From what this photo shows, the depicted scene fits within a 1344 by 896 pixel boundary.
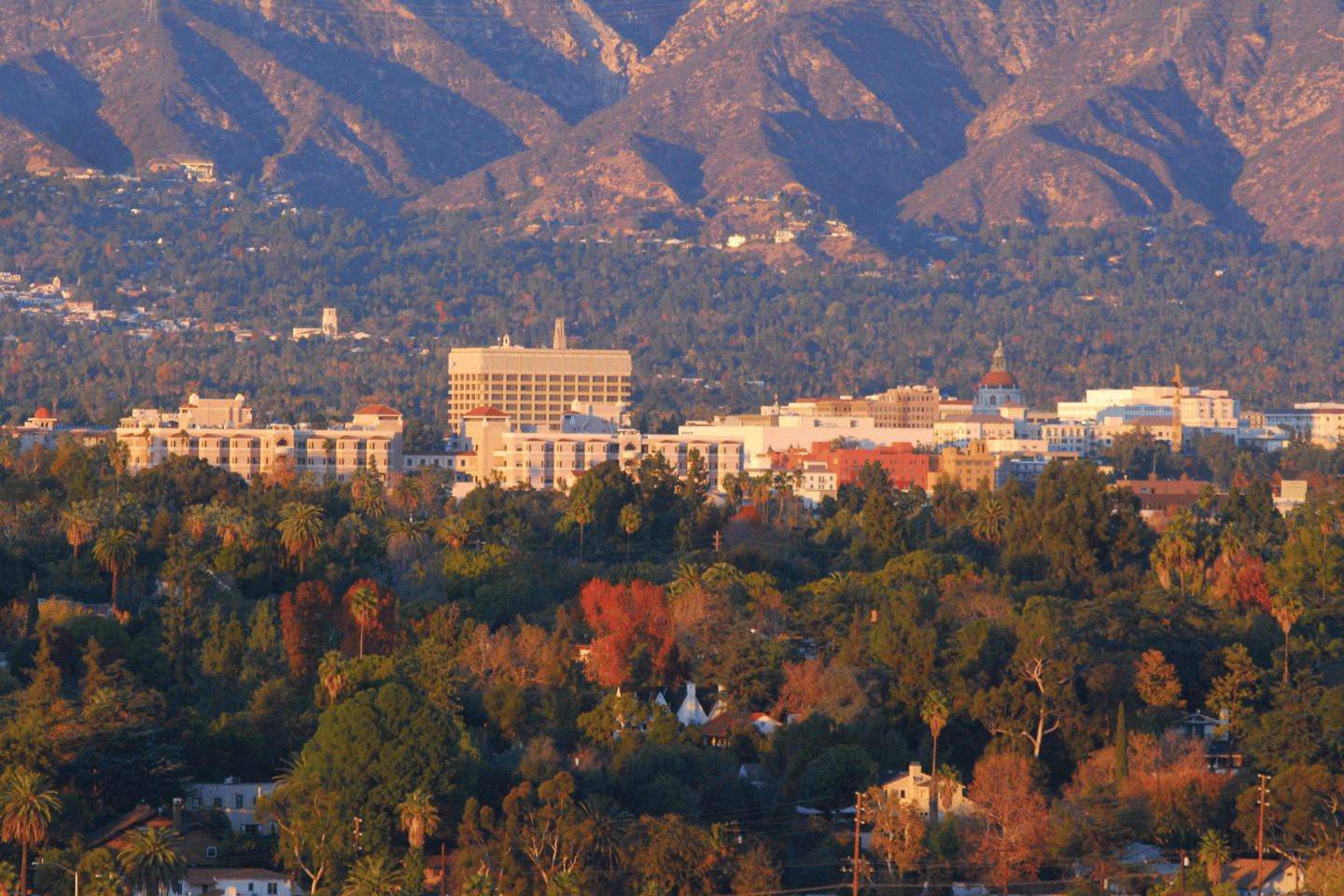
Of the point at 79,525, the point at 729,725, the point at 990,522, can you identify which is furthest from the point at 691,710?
the point at 990,522

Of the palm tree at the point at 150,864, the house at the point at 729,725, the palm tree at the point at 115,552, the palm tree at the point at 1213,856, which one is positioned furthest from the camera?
the palm tree at the point at 115,552

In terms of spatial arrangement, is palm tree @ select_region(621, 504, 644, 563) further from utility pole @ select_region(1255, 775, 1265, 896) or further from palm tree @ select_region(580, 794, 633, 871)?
utility pole @ select_region(1255, 775, 1265, 896)

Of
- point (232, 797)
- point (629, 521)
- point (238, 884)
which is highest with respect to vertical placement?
point (629, 521)

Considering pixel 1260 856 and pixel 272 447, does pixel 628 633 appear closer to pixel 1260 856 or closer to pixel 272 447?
pixel 1260 856

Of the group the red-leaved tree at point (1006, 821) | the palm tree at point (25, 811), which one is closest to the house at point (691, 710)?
the red-leaved tree at point (1006, 821)

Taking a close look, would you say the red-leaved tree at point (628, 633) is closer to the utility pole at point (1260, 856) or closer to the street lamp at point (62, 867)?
the utility pole at point (1260, 856)

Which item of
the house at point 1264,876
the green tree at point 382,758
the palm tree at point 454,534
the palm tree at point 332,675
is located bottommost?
the house at point 1264,876
